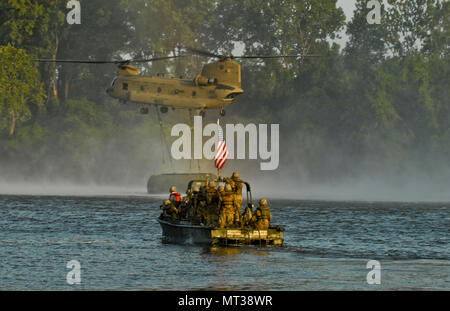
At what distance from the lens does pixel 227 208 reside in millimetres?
41188

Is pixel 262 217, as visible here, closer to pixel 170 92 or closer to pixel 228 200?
pixel 228 200

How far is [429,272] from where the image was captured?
3500cm

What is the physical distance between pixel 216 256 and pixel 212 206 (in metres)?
3.86

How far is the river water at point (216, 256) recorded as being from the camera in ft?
106

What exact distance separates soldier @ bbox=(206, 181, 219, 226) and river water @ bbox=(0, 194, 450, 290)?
4.56 ft

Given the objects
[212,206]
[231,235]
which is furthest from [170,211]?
[231,235]

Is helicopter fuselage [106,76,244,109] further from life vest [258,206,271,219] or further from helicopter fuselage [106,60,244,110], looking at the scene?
life vest [258,206,271,219]

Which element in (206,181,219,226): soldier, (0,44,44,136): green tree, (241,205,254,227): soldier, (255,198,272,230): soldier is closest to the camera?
(255,198,272,230): soldier

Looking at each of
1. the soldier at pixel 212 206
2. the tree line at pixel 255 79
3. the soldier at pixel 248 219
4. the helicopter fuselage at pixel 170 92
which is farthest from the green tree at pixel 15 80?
the soldier at pixel 248 219

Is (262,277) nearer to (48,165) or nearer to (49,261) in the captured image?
(49,261)

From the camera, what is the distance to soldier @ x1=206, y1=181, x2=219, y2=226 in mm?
41938

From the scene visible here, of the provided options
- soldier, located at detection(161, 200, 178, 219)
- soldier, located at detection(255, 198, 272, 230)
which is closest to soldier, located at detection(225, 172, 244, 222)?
soldier, located at detection(255, 198, 272, 230)

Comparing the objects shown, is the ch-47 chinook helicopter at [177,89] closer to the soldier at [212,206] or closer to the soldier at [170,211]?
the soldier at [170,211]
